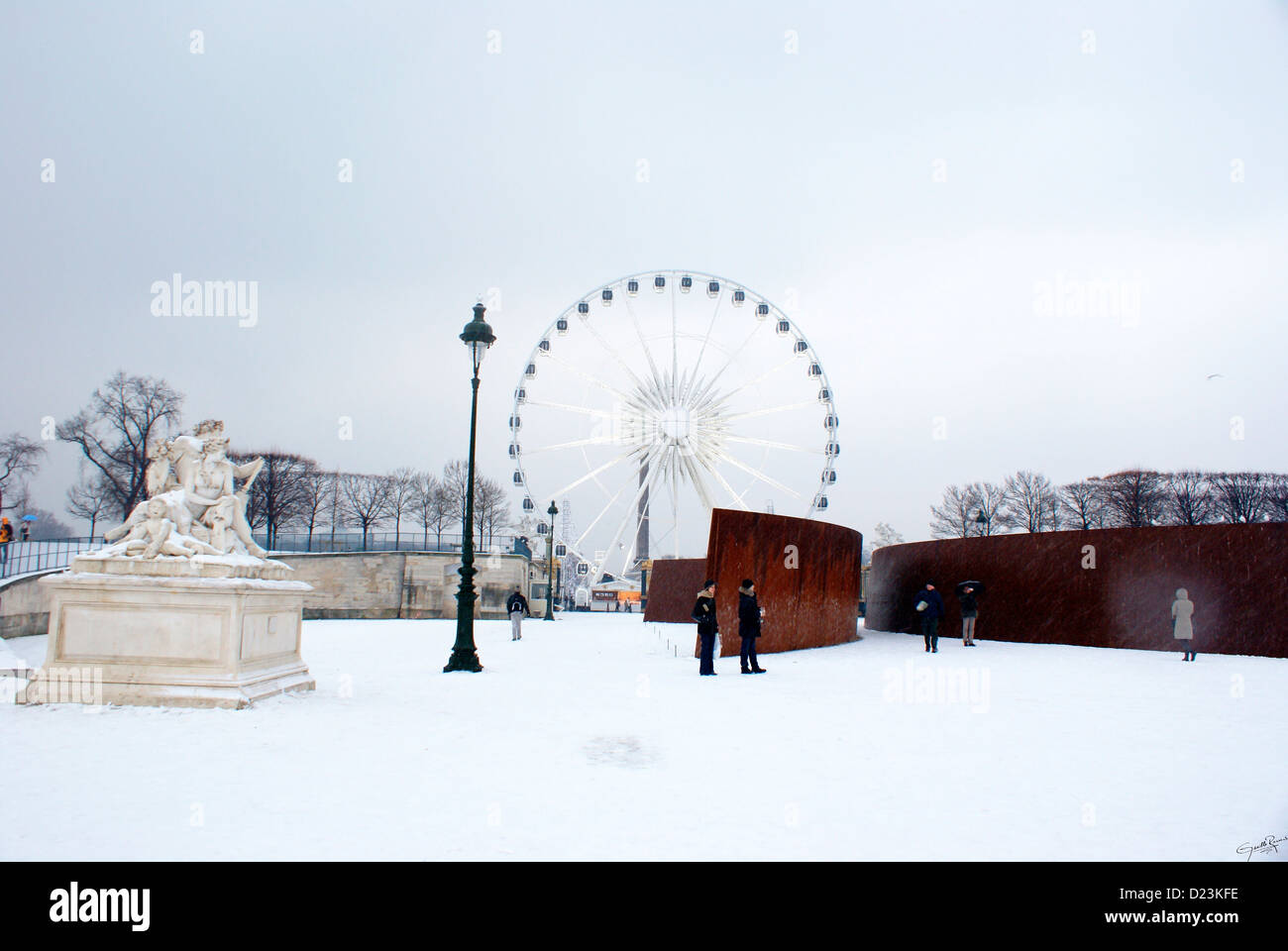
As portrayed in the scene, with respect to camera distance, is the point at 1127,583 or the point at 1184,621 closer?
the point at 1184,621

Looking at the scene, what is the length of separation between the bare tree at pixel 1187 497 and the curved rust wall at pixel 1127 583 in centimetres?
4104

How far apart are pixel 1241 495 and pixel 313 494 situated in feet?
205

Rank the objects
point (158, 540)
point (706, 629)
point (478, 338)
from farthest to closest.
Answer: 1. point (478, 338)
2. point (706, 629)
3. point (158, 540)

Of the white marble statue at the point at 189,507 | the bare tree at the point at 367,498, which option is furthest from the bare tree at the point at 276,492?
the white marble statue at the point at 189,507

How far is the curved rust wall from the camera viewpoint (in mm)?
15367

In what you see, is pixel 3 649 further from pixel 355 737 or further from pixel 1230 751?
pixel 1230 751

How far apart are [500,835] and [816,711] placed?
504 cm

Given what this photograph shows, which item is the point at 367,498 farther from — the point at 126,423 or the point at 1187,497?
the point at 1187,497

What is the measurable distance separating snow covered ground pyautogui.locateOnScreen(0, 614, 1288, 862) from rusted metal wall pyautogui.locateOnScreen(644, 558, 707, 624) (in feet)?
71.6

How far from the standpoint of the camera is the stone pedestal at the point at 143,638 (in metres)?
7.82

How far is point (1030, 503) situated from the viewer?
59344mm

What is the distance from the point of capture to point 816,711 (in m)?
8.31

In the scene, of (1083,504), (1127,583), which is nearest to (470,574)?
(1127,583)
